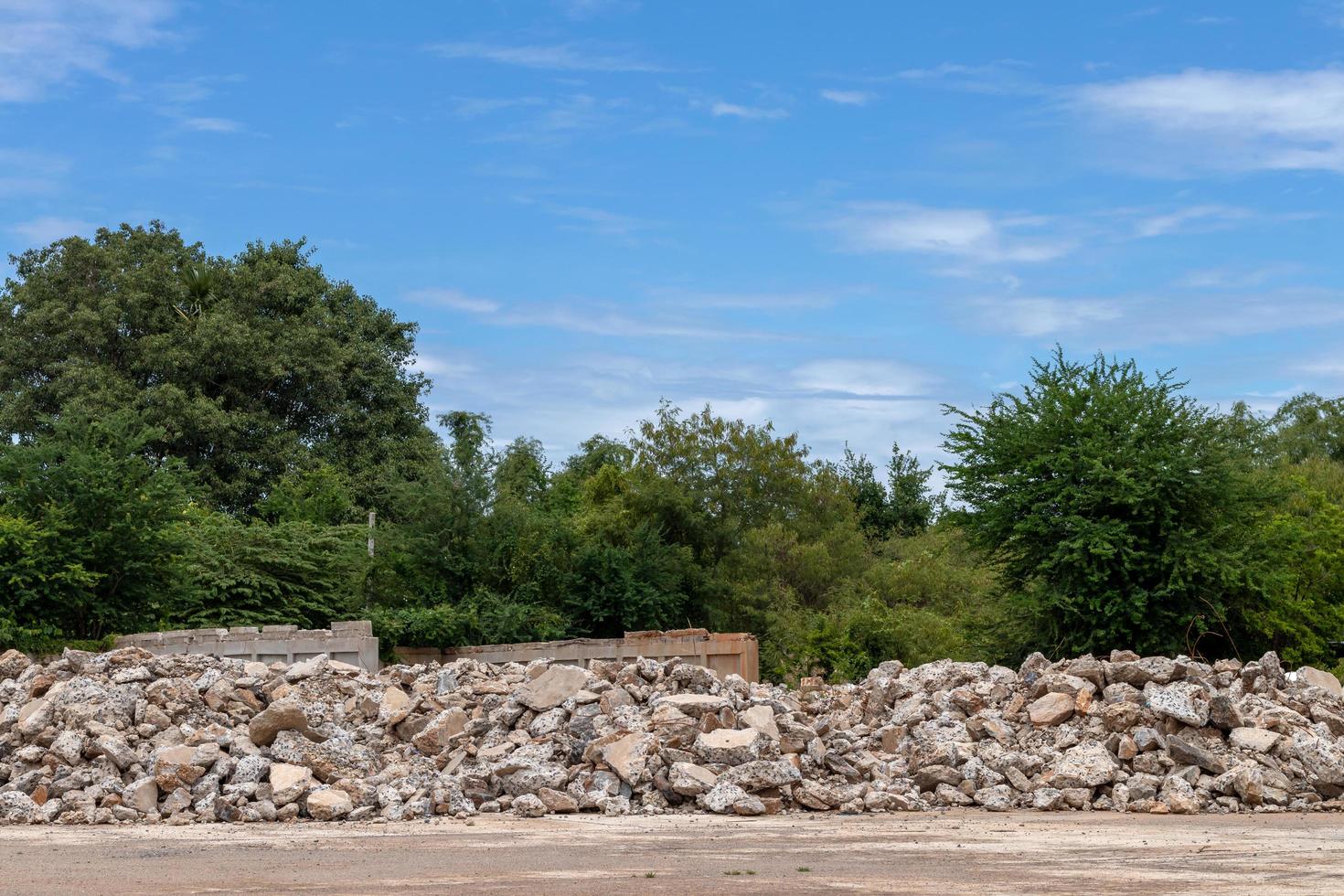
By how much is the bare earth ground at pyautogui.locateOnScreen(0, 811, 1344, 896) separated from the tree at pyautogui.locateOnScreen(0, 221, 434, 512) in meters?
32.6

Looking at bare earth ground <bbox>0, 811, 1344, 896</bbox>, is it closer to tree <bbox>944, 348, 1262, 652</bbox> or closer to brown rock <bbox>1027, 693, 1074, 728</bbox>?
brown rock <bbox>1027, 693, 1074, 728</bbox>

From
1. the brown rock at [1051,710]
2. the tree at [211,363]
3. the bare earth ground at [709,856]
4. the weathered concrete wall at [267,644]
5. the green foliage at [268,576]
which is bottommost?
the bare earth ground at [709,856]

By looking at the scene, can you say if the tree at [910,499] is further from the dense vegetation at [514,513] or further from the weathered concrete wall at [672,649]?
the weathered concrete wall at [672,649]

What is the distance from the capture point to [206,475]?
47688 millimetres

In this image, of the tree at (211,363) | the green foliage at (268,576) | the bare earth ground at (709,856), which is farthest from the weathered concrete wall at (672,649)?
the tree at (211,363)

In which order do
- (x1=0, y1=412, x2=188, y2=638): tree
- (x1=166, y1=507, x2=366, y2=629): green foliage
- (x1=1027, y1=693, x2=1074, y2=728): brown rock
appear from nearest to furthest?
1. (x1=1027, y1=693, x2=1074, y2=728): brown rock
2. (x1=0, y1=412, x2=188, y2=638): tree
3. (x1=166, y1=507, x2=366, y2=629): green foliage

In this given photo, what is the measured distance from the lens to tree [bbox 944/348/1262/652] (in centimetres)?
2709

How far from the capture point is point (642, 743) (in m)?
17.5

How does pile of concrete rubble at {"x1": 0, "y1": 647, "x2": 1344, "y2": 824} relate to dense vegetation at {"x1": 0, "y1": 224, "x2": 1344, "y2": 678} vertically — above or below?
below

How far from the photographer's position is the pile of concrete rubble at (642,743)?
17.0 m

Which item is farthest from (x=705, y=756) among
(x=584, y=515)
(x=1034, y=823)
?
(x=584, y=515)

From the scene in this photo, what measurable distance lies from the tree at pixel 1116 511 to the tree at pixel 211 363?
944 inches

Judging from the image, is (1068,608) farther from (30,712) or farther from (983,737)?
(30,712)

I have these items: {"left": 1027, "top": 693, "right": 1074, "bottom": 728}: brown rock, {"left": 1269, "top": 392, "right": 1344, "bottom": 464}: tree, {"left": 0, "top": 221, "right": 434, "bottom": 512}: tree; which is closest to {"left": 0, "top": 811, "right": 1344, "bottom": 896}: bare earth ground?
{"left": 1027, "top": 693, "right": 1074, "bottom": 728}: brown rock
